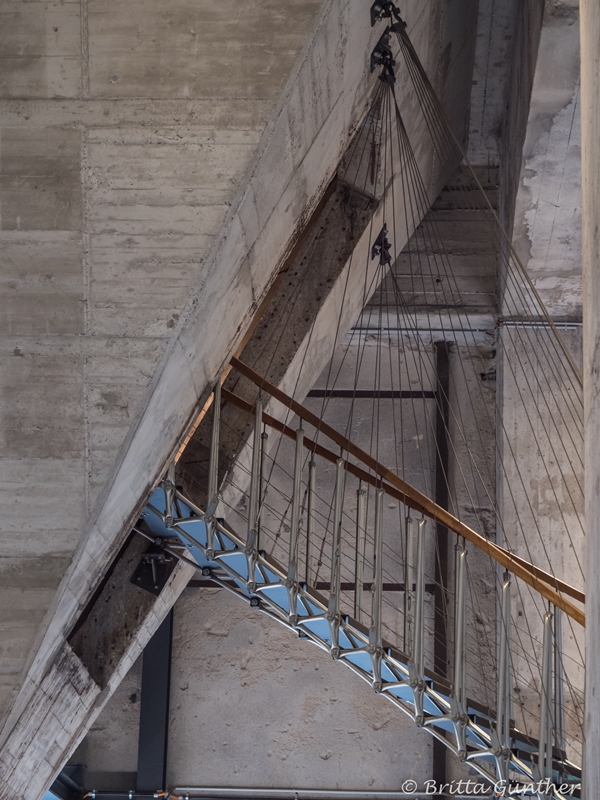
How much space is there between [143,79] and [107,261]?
89cm

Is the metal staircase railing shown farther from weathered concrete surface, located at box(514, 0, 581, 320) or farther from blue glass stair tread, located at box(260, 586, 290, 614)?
weathered concrete surface, located at box(514, 0, 581, 320)

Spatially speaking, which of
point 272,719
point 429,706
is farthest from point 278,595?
point 272,719

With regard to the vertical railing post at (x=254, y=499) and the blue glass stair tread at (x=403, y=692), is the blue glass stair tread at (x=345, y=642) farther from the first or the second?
the vertical railing post at (x=254, y=499)

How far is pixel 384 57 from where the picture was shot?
5.61m

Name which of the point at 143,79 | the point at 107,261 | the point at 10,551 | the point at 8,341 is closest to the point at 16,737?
the point at 10,551

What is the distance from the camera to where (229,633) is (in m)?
8.21

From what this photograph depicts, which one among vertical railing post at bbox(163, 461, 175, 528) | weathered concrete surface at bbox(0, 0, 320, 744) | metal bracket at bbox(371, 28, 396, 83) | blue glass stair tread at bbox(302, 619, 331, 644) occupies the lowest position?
blue glass stair tread at bbox(302, 619, 331, 644)

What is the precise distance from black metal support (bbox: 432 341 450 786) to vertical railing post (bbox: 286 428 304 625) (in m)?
2.74

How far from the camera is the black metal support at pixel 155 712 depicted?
788cm

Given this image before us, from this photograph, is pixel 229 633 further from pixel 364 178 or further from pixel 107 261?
pixel 107 261

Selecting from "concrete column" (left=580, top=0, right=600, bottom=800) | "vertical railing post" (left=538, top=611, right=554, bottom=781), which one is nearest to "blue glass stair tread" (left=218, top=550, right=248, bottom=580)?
"vertical railing post" (left=538, top=611, right=554, bottom=781)

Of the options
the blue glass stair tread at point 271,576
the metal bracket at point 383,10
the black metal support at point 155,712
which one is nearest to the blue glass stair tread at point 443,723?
the blue glass stair tread at point 271,576

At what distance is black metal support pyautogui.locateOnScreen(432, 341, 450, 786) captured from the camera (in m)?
7.86

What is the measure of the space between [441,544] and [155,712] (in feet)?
9.79
